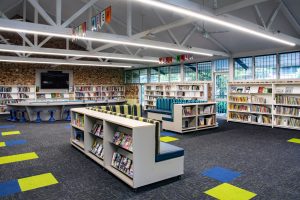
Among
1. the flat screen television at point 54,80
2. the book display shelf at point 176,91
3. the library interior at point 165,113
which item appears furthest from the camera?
the flat screen television at point 54,80

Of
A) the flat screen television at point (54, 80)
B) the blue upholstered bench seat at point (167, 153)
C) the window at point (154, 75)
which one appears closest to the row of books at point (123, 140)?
the blue upholstered bench seat at point (167, 153)

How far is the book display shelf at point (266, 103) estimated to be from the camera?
8.56m

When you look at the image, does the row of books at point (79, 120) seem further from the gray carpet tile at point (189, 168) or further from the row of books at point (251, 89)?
the row of books at point (251, 89)

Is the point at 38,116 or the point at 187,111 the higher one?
the point at 187,111

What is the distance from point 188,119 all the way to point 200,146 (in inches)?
88.1

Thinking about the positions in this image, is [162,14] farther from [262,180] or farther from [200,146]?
[262,180]

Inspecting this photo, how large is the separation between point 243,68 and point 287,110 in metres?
3.27

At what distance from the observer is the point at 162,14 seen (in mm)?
9289

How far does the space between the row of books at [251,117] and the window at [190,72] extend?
3843 mm

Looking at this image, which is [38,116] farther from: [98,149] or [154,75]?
[154,75]

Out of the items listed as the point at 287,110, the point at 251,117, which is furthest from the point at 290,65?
the point at 251,117

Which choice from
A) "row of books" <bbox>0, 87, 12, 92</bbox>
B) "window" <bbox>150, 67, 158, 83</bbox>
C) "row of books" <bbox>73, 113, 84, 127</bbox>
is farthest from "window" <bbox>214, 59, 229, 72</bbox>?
"row of books" <bbox>0, 87, 12, 92</bbox>

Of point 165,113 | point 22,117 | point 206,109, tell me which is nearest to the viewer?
point 165,113

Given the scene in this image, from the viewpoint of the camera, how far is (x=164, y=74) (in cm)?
1566
